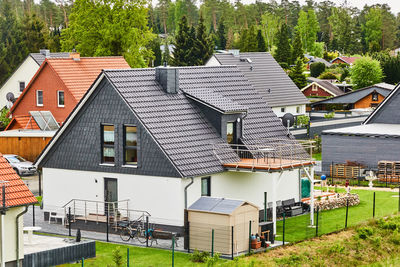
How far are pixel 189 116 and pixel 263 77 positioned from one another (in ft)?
104

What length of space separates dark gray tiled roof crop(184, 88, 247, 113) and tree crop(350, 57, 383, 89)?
6493 cm

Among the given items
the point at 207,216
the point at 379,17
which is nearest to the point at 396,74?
the point at 207,216

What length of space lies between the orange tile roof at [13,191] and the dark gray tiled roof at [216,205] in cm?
579

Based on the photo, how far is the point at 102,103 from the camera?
32.1m

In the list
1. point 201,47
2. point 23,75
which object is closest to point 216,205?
point 23,75

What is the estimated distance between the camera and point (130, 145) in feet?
104

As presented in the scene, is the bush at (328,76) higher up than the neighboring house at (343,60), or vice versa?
the neighboring house at (343,60)

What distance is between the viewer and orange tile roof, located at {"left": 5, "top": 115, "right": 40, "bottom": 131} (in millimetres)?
51938

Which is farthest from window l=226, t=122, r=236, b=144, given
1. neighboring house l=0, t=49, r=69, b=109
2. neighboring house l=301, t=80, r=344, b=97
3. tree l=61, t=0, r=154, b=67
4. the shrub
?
neighboring house l=301, t=80, r=344, b=97

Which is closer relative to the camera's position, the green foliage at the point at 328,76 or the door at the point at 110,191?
the door at the point at 110,191

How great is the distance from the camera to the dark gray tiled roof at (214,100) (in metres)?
32.9

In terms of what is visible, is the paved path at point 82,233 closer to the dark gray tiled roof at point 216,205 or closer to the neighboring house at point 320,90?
the dark gray tiled roof at point 216,205

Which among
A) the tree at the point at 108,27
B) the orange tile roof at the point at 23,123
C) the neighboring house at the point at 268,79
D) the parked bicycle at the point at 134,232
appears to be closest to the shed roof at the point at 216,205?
the parked bicycle at the point at 134,232

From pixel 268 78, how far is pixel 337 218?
3122cm
